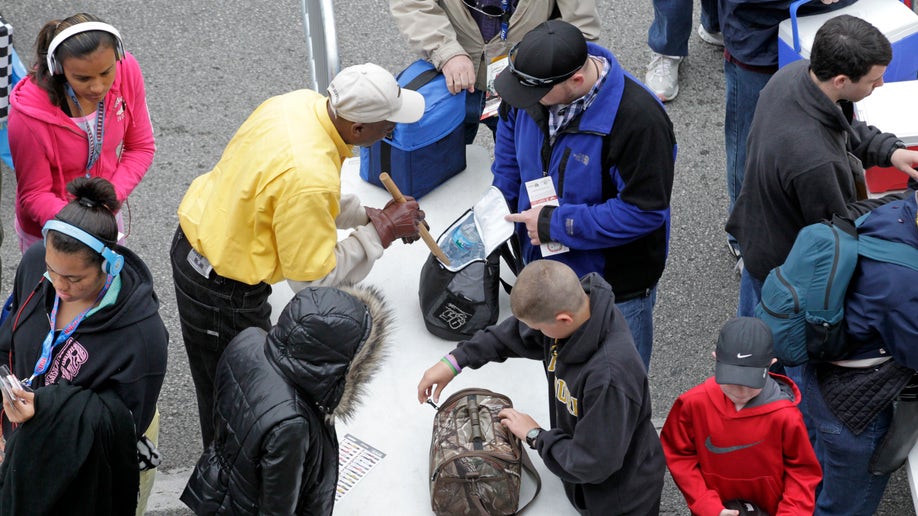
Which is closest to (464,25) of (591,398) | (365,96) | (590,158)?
(590,158)

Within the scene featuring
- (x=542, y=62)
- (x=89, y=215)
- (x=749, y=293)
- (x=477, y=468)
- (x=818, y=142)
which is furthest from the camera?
(x=749, y=293)

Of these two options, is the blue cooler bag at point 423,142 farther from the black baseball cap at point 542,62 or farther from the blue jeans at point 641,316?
the blue jeans at point 641,316

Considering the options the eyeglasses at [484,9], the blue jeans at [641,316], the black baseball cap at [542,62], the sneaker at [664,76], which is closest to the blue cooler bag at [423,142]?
the eyeglasses at [484,9]

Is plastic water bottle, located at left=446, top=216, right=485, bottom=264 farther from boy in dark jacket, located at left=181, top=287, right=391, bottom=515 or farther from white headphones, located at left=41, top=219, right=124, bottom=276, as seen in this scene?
white headphones, located at left=41, top=219, right=124, bottom=276

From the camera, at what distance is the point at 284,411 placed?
102 inches

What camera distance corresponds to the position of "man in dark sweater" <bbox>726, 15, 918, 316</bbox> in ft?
11.1

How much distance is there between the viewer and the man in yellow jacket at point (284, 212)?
2.98 metres

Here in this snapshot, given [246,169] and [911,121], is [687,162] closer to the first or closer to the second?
[911,121]

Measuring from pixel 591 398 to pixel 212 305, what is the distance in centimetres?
132

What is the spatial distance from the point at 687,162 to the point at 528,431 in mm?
3109

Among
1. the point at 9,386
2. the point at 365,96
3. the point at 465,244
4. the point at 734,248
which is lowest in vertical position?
the point at 734,248

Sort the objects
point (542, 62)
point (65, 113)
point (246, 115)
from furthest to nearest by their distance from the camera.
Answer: point (246, 115), point (65, 113), point (542, 62)

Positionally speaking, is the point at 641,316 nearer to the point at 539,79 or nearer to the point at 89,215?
the point at 539,79

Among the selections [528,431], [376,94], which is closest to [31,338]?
[376,94]
